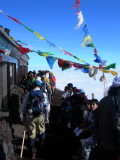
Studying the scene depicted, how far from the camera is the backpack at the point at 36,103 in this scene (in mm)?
5480

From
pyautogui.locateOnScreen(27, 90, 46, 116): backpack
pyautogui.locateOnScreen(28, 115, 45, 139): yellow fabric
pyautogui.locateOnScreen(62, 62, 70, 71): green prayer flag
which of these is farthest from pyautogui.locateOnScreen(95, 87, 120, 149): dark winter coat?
pyautogui.locateOnScreen(62, 62, 70, 71): green prayer flag

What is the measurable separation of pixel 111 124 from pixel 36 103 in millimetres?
2911

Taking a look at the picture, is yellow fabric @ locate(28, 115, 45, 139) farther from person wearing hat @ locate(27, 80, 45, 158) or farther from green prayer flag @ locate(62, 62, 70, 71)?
green prayer flag @ locate(62, 62, 70, 71)

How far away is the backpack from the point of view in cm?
548

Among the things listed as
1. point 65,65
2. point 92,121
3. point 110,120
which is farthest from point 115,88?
point 65,65

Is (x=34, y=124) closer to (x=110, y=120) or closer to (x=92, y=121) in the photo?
(x=92, y=121)

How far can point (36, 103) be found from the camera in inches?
217

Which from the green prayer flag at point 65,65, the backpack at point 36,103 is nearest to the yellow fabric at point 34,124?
the backpack at point 36,103

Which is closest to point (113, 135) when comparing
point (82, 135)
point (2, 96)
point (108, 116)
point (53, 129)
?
point (108, 116)

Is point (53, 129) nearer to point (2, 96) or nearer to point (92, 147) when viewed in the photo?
point (2, 96)

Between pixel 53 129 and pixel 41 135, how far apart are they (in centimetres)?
246

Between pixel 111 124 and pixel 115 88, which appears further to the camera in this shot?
pixel 115 88

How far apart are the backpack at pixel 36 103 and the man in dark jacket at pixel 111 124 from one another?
8.49ft

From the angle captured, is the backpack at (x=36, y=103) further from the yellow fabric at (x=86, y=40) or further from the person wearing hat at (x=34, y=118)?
the yellow fabric at (x=86, y=40)
